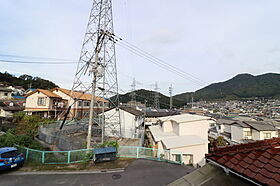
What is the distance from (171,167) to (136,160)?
7.04 ft

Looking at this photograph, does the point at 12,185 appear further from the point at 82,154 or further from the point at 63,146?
the point at 63,146

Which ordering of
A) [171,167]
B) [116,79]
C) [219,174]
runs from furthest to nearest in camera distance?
[116,79] → [171,167] → [219,174]

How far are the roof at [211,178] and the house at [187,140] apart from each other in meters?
7.47

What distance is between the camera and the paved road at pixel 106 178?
533 cm

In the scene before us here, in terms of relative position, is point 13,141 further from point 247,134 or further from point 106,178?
point 247,134

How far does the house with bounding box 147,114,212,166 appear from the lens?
1144cm

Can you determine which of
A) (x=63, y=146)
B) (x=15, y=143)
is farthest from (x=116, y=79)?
(x=15, y=143)

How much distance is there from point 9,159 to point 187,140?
44.1ft

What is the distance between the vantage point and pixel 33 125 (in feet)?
51.5

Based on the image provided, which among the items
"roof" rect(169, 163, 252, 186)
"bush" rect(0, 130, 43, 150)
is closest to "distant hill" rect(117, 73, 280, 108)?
"bush" rect(0, 130, 43, 150)

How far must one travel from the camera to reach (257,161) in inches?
73.3

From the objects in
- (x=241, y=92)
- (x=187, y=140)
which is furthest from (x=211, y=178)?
(x=241, y=92)

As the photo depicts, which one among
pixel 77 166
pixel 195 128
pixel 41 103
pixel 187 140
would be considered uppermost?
pixel 41 103

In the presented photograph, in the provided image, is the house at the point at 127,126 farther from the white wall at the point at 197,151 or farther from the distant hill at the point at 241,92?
the distant hill at the point at 241,92
